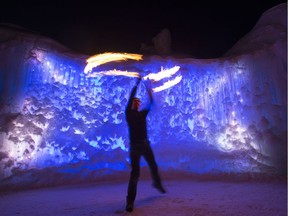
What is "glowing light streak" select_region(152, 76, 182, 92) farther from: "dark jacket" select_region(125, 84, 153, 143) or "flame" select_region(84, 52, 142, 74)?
"dark jacket" select_region(125, 84, 153, 143)

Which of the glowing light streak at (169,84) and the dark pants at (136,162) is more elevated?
the glowing light streak at (169,84)

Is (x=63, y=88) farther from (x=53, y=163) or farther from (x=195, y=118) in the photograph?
(x=195, y=118)

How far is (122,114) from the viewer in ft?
33.8

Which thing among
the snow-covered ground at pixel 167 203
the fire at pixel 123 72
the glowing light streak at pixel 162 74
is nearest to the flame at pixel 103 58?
the fire at pixel 123 72

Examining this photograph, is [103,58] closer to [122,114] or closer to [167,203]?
[122,114]

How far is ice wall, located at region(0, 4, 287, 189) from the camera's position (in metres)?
9.04

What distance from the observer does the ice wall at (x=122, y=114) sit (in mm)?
9039

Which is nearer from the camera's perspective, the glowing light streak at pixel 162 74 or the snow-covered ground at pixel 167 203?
the snow-covered ground at pixel 167 203

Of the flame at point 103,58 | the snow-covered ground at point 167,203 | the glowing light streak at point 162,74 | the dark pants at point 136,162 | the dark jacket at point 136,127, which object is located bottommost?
the snow-covered ground at point 167,203

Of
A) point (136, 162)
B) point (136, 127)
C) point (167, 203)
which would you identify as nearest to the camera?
point (136, 162)

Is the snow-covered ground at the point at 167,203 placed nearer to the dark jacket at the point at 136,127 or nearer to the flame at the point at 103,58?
the dark jacket at the point at 136,127

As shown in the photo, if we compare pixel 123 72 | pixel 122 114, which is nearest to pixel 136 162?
pixel 122 114

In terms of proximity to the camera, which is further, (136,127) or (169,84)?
(169,84)

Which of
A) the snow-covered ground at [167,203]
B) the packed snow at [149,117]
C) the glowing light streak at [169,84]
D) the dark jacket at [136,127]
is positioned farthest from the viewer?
the glowing light streak at [169,84]
